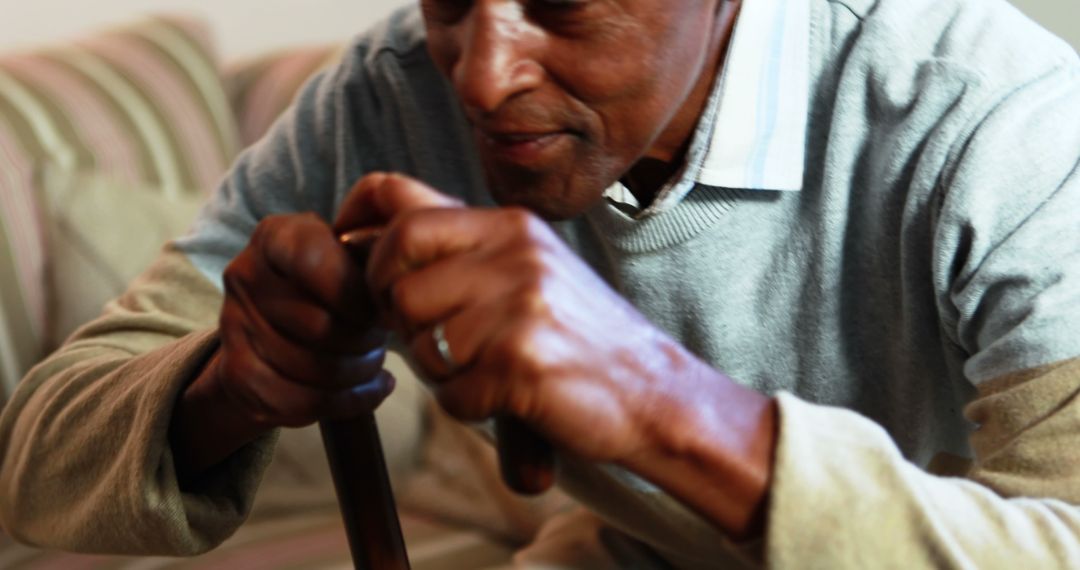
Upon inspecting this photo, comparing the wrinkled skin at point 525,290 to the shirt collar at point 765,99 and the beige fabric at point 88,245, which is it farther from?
the beige fabric at point 88,245

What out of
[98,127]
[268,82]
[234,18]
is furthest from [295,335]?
[234,18]

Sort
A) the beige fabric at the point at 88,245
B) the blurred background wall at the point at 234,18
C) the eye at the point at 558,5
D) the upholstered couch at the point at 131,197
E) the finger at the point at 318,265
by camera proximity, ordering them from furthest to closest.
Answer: the blurred background wall at the point at 234,18, the beige fabric at the point at 88,245, the upholstered couch at the point at 131,197, the eye at the point at 558,5, the finger at the point at 318,265

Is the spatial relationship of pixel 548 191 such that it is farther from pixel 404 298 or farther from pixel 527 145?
pixel 404 298

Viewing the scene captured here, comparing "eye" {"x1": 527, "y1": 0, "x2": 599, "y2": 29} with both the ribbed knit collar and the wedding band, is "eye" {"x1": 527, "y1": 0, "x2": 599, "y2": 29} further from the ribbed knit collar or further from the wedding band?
the wedding band

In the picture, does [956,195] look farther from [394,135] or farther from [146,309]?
[146,309]

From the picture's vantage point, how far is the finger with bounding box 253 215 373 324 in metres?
0.70

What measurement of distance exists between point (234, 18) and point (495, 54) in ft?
4.95

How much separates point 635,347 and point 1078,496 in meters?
0.29

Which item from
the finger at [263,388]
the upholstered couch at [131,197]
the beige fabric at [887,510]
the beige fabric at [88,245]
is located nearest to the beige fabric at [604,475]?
the beige fabric at [887,510]

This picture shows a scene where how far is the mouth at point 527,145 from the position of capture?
32.8 inches

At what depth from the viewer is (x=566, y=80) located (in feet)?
2.70

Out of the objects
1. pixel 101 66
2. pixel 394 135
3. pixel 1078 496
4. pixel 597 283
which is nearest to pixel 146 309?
pixel 394 135

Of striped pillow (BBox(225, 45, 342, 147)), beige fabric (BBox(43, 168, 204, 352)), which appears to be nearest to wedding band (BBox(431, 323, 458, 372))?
beige fabric (BBox(43, 168, 204, 352))

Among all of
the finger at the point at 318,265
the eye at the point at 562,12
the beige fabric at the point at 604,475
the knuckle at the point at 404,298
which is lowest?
the beige fabric at the point at 604,475
